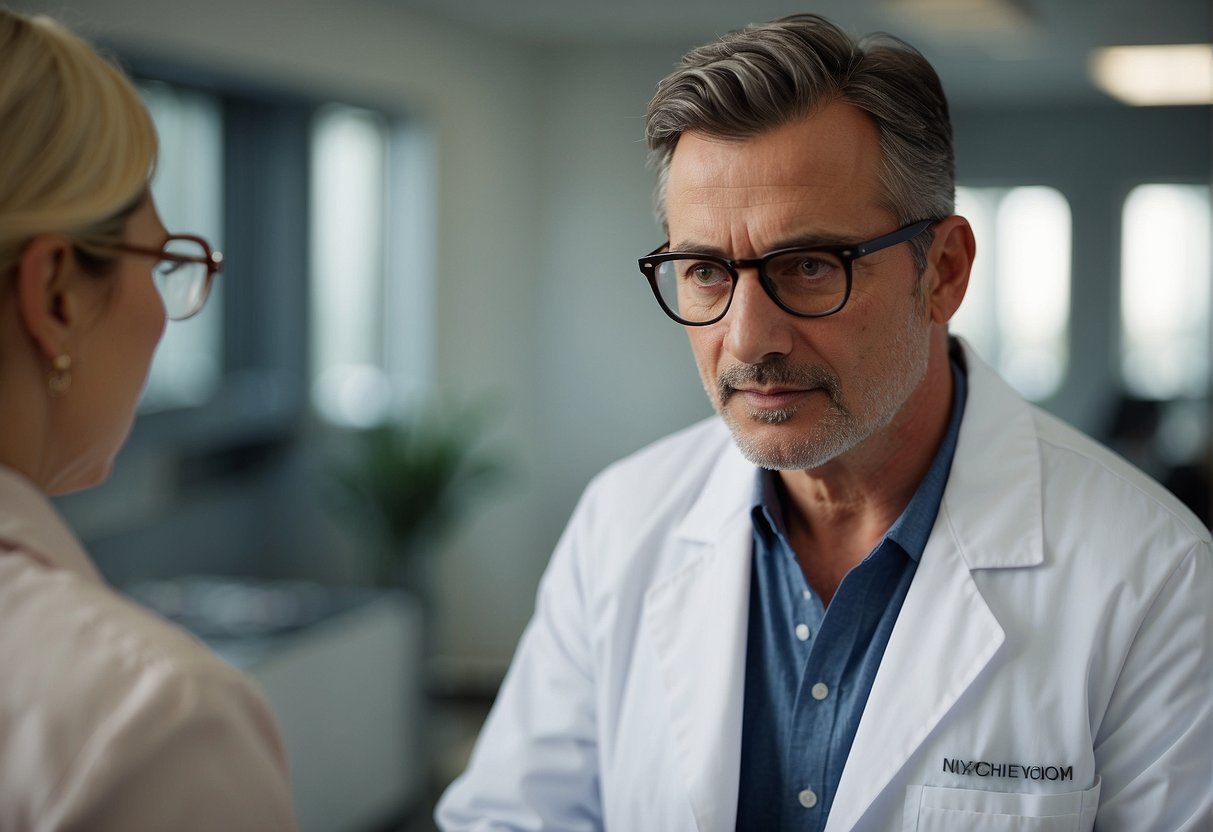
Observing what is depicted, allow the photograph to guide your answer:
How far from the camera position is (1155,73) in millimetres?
5160

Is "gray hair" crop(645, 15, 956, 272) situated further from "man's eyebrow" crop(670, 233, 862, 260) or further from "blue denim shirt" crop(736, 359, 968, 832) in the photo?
"blue denim shirt" crop(736, 359, 968, 832)

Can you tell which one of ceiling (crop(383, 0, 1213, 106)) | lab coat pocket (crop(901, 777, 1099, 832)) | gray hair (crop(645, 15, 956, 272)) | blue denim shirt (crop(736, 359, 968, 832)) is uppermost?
ceiling (crop(383, 0, 1213, 106))

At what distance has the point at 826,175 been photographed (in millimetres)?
1247

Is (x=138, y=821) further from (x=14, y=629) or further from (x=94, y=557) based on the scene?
(x=94, y=557)

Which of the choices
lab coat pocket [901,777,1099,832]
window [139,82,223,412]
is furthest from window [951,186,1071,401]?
lab coat pocket [901,777,1099,832]

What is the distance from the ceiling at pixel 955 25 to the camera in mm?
4766

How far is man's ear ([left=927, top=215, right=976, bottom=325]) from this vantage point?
1.36 m

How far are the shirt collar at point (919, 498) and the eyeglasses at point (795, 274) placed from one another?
24 centimetres

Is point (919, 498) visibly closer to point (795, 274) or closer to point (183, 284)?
point (795, 274)

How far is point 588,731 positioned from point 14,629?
2.66ft

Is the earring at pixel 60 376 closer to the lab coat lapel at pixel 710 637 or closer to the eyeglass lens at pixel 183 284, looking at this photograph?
the eyeglass lens at pixel 183 284

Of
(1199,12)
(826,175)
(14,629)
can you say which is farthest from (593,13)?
(14,629)

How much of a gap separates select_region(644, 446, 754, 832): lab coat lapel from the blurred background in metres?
2.31

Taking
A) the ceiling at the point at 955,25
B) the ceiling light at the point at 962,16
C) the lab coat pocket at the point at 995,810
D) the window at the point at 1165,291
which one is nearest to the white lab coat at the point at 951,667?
the lab coat pocket at the point at 995,810
